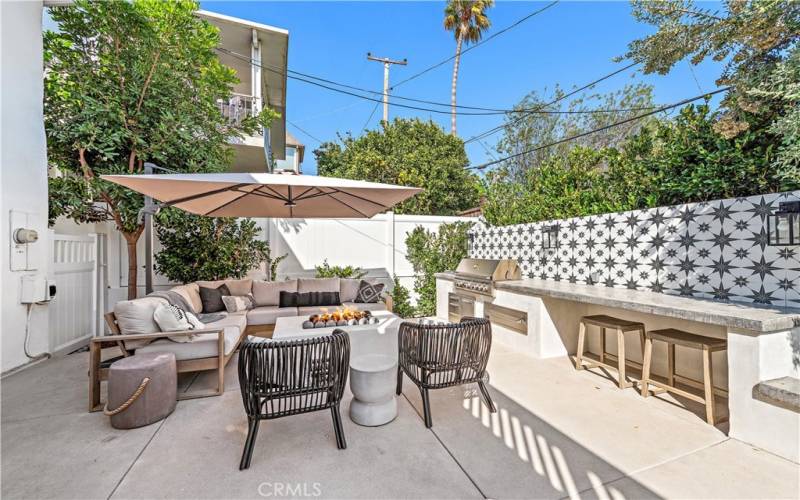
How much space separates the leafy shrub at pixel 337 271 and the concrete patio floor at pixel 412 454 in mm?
3657

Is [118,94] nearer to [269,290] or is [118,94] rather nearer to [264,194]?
[264,194]

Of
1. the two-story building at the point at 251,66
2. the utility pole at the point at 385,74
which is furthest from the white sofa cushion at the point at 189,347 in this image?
the utility pole at the point at 385,74

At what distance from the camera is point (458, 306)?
20.3 ft

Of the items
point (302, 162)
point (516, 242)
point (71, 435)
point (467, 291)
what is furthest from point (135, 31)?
point (302, 162)

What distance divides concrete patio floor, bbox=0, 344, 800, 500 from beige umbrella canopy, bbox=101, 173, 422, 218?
2.13 metres

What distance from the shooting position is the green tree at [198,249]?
239 inches

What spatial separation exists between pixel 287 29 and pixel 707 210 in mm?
9588

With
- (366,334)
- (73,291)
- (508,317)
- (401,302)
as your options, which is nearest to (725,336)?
(508,317)

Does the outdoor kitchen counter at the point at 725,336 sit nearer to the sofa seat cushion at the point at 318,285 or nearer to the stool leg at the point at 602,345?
the stool leg at the point at 602,345

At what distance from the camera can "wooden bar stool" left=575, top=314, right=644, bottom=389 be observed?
3.61 meters

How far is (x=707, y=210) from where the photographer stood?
338cm

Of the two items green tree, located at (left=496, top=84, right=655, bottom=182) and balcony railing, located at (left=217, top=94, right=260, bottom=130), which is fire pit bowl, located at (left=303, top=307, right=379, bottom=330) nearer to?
balcony railing, located at (left=217, top=94, right=260, bottom=130)

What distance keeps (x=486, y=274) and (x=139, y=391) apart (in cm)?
449

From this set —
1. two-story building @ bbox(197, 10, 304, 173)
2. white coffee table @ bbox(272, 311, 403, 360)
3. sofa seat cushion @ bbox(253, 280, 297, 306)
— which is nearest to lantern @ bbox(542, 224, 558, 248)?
white coffee table @ bbox(272, 311, 403, 360)
